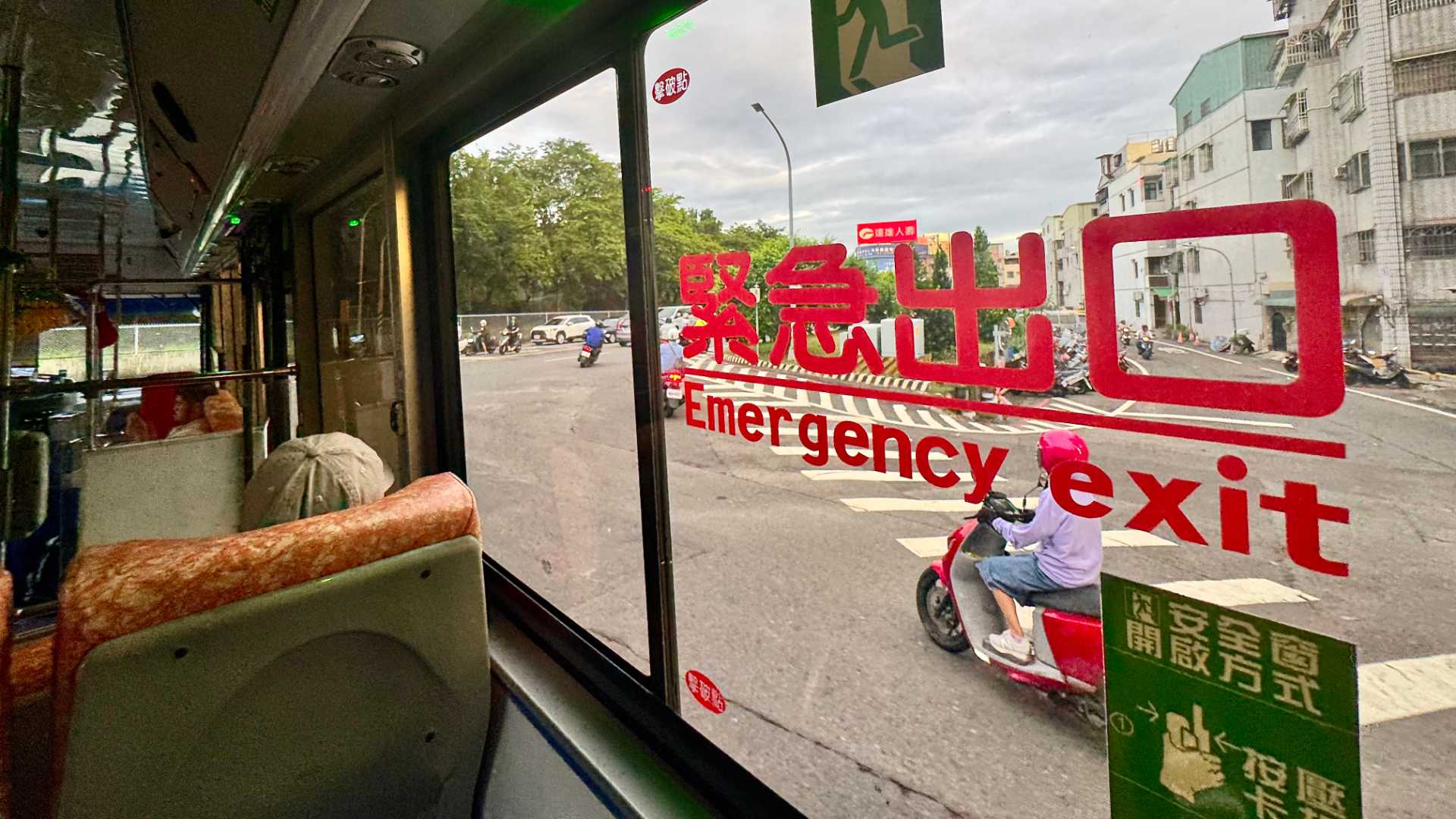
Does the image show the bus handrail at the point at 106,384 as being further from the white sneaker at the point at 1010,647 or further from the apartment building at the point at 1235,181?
the apartment building at the point at 1235,181

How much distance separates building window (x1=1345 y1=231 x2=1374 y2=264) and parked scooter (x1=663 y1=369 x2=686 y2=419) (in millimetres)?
1126

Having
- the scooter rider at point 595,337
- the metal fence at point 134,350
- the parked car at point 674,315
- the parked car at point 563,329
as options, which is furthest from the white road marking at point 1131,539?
the metal fence at point 134,350

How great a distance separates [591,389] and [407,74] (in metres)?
1.22

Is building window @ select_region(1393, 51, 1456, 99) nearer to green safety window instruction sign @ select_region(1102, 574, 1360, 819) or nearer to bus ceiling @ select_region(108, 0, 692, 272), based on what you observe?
green safety window instruction sign @ select_region(1102, 574, 1360, 819)

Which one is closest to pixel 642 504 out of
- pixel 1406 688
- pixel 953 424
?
pixel 953 424

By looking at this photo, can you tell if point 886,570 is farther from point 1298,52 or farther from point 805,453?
point 1298,52

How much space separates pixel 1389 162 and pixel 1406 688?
19.4 inches

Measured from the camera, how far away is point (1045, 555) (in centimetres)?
103

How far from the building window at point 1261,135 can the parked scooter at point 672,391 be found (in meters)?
1.07

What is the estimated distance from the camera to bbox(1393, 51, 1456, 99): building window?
0.57 meters

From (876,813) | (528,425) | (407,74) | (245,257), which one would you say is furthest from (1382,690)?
(245,257)

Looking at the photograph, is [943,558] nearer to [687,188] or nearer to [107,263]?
[687,188]

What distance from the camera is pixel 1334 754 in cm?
60

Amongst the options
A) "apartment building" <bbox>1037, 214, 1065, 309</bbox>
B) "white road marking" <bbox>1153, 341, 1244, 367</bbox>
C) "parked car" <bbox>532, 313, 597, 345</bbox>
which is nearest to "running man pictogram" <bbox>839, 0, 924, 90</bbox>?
"apartment building" <bbox>1037, 214, 1065, 309</bbox>
